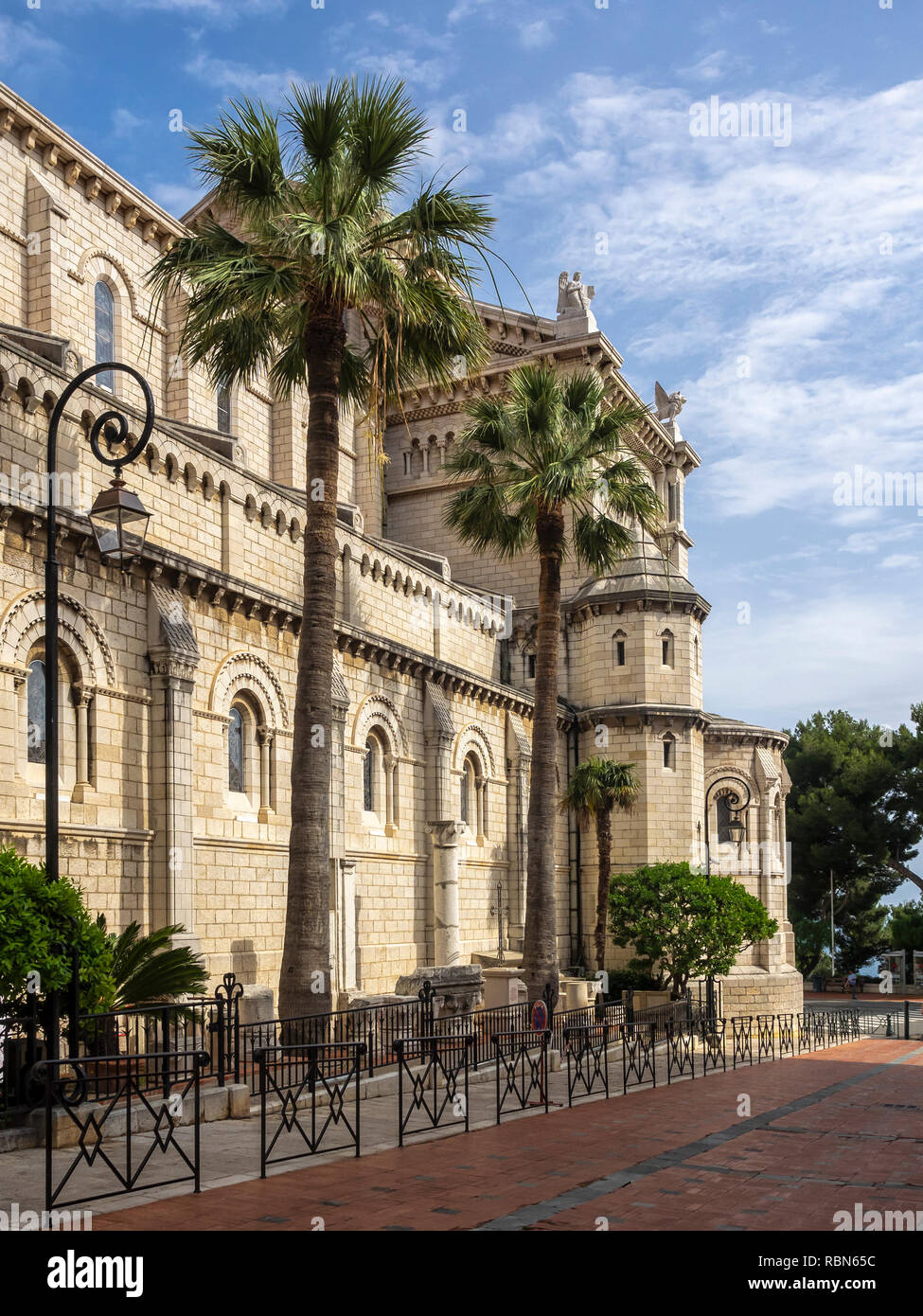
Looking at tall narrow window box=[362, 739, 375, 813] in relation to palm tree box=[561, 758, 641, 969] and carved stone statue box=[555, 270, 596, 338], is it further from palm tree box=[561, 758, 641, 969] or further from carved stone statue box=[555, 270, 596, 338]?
carved stone statue box=[555, 270, 596, 338]

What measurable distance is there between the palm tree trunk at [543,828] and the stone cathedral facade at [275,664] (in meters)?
3.96

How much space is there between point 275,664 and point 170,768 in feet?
15.8

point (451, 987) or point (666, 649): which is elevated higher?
point (666, 649)

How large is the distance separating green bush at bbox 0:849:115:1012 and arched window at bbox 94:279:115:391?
69.2 ft

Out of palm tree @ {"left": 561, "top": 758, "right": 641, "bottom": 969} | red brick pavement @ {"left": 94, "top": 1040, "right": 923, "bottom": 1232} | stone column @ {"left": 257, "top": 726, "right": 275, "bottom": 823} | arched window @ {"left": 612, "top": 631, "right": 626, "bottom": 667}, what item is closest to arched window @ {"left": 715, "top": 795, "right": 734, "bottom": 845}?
arched window @ {"left": 612, "top": 631, "right": 626, "bottom": 667}

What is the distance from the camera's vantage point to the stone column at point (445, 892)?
31.7 meters

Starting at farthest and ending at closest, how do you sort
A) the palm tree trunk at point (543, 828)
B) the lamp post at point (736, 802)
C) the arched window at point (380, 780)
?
the lamp post at point (736, 802)
the arched window at point (380, 780)
the palm tree trunk at point (543, 828)

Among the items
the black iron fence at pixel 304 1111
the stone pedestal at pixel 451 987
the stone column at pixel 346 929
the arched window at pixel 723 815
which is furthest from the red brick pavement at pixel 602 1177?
the arched window at pixel 723 815

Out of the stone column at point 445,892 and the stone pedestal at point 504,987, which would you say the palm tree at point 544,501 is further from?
the stone column at point 445,892

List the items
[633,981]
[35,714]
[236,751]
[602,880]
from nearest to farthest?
1. [35,714]
2. [236,751]
3. [633,981]
4. [602,880]

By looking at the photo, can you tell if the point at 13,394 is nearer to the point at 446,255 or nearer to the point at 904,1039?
the point at 446,255

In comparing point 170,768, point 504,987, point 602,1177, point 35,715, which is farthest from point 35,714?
point 504,987

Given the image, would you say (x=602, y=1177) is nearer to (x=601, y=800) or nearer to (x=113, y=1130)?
(x=113, y=1130)

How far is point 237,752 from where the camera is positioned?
81.0ft
